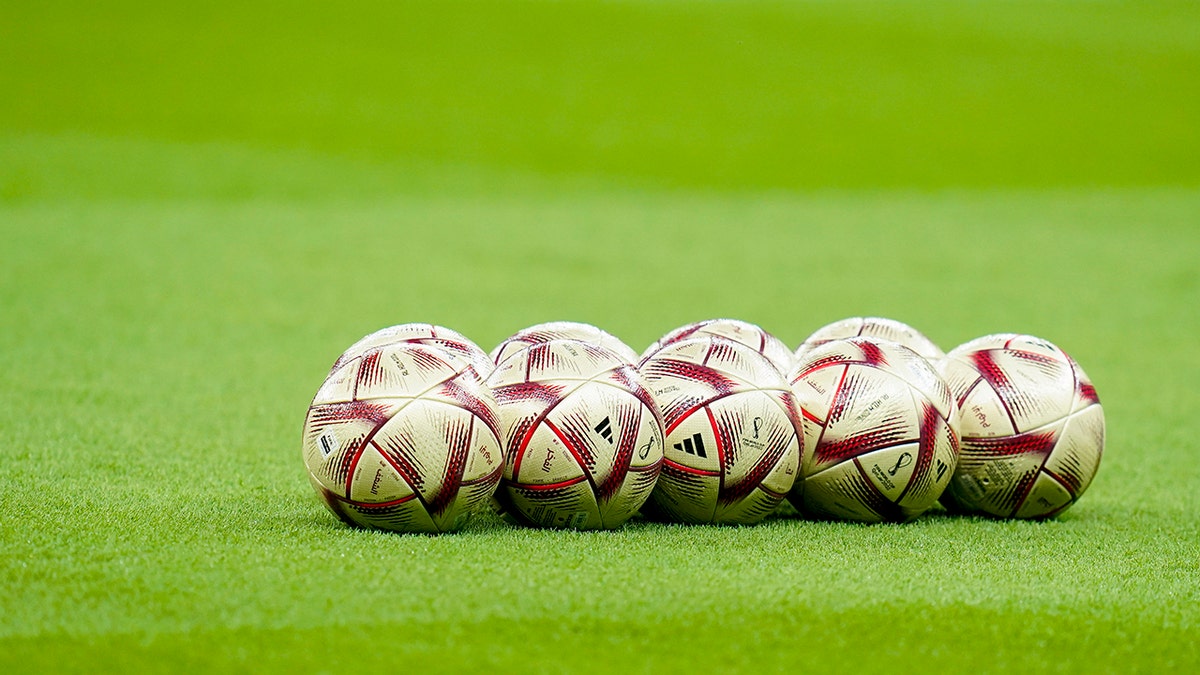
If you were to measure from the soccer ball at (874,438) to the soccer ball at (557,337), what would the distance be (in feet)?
3.36

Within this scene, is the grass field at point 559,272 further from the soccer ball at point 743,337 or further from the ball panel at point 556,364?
the soccer ball at point 743,337

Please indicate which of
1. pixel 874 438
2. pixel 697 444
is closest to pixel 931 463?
pixel 874 438

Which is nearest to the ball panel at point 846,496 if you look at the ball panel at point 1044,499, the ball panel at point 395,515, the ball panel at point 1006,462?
the ball panel at point 1006,462

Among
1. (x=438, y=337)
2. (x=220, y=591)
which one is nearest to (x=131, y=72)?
(x=438, y=337)

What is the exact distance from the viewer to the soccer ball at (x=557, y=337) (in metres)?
7.17

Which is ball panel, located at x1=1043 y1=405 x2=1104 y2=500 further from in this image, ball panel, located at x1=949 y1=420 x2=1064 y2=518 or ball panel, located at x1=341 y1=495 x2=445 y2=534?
ball panel, located at x1=341 y1=495 x2=445 y2=534

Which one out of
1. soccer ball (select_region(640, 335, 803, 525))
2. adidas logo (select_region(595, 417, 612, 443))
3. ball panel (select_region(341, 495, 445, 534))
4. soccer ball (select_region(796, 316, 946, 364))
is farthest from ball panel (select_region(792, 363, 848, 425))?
ball panel (select_region(341, 495, 445, 534))

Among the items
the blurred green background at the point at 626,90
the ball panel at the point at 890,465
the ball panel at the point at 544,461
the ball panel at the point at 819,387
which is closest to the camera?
the ball panel at the point at 544,461

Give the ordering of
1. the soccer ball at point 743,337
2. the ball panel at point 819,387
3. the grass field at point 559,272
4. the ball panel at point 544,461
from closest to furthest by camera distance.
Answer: the grass field at point 559,272 < the ball panel at point 544,461 < the ball panel at point 819,387 < the soccer ball at point 743,337

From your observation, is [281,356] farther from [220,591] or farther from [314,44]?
[314,44]

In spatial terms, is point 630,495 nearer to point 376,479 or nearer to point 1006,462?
point 376,479

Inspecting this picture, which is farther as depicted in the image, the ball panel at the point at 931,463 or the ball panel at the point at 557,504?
the ball panel at the point at 931,463

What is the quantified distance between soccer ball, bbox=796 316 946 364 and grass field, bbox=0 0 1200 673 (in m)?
1.24

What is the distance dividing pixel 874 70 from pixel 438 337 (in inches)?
1229
